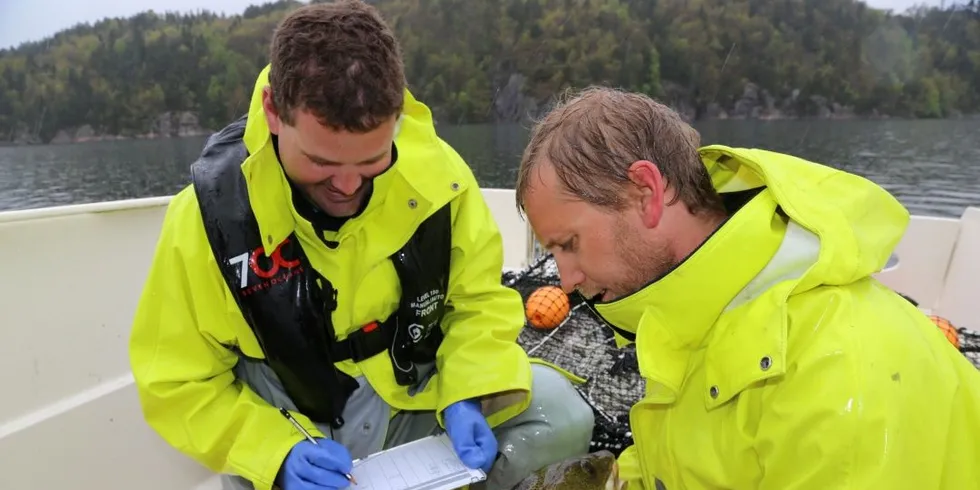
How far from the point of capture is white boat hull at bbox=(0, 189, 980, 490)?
239cm

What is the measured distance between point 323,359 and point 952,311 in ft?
14.0

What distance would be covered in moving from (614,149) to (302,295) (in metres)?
1.07

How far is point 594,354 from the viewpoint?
150 inches

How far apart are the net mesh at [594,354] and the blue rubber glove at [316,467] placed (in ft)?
4.07

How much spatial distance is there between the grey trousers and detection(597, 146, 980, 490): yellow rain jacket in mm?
766

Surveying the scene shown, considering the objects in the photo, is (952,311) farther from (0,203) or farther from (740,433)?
(0,203)

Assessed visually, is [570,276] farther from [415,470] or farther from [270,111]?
[270,111]

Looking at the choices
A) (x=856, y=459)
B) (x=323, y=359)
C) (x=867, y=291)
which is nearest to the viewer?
(x=856, y=459)

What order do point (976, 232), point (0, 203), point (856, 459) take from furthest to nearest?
1. point (0, 203)
2. point (976, 232)
3. point (856, 459)

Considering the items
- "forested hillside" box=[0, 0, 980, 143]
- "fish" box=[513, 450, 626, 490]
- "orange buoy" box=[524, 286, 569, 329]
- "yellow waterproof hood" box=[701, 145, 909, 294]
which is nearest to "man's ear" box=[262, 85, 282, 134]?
"yellow waterproof hood" box=[701, 145, 909, 294]

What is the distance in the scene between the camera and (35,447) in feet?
7.91

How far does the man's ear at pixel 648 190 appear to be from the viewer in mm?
1397

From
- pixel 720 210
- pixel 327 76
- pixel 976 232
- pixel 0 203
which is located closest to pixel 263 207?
pixel 327 76

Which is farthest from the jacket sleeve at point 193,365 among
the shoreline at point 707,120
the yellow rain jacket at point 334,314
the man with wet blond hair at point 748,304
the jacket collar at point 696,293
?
the shoreline at point 707,120
